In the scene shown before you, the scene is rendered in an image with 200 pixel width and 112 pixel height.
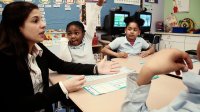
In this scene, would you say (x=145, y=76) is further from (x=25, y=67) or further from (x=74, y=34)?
(x=74, y=34)

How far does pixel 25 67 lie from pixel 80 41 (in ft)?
3.14

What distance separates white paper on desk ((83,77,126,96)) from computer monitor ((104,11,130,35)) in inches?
112

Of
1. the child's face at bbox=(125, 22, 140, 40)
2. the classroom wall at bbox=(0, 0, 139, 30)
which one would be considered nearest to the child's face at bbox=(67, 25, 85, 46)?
the child's face at bbox=(125, 22, 140, 40)

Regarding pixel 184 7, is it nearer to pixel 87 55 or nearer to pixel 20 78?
pixel 87 55

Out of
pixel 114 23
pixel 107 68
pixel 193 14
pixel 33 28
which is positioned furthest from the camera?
pixel 193 14

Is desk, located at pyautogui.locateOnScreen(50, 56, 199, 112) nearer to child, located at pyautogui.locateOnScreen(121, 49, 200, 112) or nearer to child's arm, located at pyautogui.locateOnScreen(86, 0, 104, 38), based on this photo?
child, located at pyautogui.locateOnScreen(121, 49, 200, 112)

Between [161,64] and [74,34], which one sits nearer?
[161,64]

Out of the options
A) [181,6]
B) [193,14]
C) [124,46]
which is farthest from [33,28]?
[181,6]

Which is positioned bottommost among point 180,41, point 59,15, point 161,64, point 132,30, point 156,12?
point 180,41

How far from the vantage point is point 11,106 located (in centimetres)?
104

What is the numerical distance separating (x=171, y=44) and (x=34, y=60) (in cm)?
393

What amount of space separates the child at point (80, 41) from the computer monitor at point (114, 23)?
190cm

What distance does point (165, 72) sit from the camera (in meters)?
0.65

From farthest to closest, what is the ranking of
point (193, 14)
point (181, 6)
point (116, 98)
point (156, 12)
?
1. point (156, 12)
2. point (181, 6)
3. point (193, 14)
4. point (116, 98)
